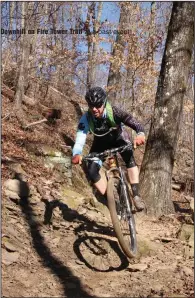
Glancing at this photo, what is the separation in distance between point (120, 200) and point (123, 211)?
0.17 m

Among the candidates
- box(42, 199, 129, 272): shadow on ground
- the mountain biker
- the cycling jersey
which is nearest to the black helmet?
the mountain biker

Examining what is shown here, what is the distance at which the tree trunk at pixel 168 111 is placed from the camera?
6652mm

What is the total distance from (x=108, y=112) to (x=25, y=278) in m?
2.42

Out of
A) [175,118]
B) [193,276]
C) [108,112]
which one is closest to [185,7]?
[175,118]

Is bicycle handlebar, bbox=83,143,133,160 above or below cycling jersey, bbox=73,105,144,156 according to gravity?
below

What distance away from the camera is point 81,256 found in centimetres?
521

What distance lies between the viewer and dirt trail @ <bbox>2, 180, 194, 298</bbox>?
4.35 m

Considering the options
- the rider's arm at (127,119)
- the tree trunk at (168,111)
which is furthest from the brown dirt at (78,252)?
the rider's arm at (127,119)

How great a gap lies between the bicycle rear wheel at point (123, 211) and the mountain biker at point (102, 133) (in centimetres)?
17

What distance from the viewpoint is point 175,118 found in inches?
264

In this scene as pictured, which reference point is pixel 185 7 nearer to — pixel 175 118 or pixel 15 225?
pixel 175 118

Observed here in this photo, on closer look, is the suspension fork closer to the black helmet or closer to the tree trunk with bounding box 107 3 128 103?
the black helmet

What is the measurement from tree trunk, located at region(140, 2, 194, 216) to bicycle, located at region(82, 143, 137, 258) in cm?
146

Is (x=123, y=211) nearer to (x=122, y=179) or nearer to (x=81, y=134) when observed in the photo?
(x=122, y=179)
